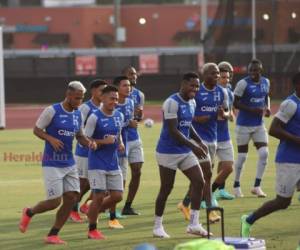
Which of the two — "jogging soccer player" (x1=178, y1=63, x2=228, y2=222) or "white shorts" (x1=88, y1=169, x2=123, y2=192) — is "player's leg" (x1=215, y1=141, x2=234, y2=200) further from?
"white shorts" (x1=88, y1=169, x2=123, y2=192)

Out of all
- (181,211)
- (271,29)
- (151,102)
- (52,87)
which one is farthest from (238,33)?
(181,211)

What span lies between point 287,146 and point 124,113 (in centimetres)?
374

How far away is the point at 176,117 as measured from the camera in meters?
14.7

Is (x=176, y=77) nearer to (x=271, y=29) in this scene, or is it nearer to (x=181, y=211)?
(x=271, y=29)

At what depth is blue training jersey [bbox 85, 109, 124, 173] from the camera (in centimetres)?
1475

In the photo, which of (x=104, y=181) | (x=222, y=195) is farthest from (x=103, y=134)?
(x=222, y=195)

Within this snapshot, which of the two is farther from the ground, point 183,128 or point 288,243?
point 183,128

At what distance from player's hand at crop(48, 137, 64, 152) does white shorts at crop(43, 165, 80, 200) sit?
312mm

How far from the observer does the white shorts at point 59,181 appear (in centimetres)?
1414

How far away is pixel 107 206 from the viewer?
595 inches

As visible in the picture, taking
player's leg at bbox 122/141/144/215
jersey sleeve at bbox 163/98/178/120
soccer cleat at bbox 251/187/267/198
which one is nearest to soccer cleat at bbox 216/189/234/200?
soccer cleat at bbox 251/187/267/198

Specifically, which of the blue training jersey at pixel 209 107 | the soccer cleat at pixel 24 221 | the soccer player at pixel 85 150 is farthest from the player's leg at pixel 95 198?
the blue training jersey at pixel 209 107

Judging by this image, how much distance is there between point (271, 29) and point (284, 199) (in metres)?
36.3

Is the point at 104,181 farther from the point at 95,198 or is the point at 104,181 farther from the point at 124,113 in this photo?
the point at 124,113
